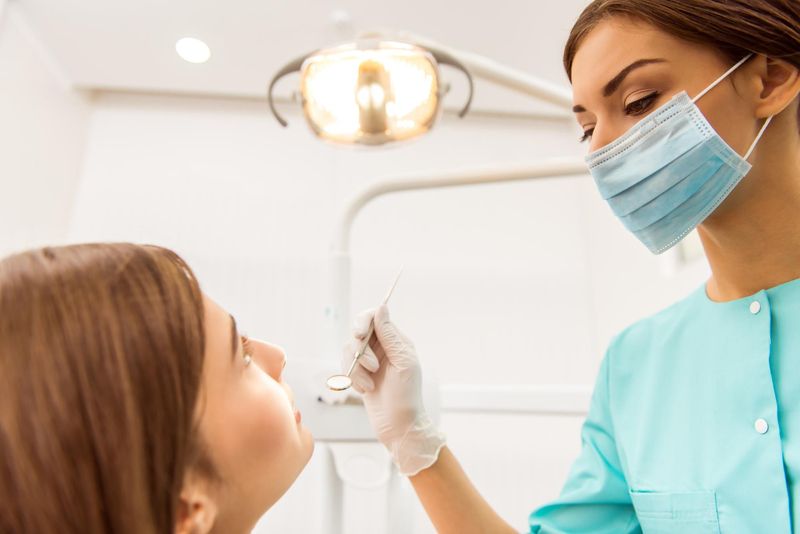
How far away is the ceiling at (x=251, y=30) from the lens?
1986 mm

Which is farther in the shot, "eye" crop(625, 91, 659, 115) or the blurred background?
the blurred background

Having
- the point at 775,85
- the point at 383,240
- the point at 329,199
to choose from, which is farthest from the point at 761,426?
the point at 329,199

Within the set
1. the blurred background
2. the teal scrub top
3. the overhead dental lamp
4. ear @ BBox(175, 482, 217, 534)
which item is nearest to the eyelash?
the teal scrub top

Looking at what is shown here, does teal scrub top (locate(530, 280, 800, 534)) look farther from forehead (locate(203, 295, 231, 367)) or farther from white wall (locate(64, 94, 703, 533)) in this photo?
white wall (locate(64, 94, 703, 533))

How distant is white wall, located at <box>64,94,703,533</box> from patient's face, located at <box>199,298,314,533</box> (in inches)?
53.6

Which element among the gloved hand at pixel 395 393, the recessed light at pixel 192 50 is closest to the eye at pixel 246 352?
the gloved hand at pixel 395 393

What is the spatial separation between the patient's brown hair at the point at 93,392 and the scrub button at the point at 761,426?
83 cm

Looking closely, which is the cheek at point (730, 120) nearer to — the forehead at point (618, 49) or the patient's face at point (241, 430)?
the forehead at point (618, 49)

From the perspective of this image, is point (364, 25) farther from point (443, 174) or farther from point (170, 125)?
point (170, 125)

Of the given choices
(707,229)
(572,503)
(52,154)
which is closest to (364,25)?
(52,154)

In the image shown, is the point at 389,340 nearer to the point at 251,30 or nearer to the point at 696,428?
the point at 696,428

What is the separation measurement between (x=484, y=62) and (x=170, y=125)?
63.6 inches

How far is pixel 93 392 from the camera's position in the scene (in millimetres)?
576

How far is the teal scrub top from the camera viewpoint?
2.88 ft
